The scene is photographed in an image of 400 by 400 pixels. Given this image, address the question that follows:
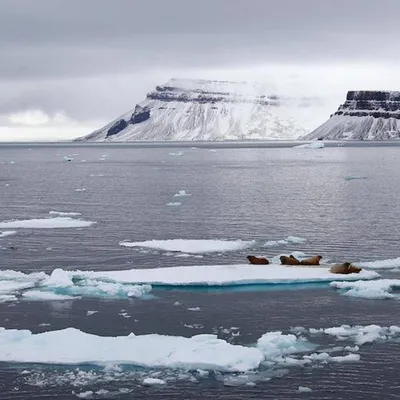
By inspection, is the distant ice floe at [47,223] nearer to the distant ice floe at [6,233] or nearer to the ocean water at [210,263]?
the ocean water at [210,263]

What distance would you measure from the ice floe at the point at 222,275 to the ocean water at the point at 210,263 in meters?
0.43

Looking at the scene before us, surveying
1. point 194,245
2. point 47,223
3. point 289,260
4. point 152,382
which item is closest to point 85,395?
point 152,382

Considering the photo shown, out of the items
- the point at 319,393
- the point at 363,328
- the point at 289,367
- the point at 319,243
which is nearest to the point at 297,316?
the point at 363,328

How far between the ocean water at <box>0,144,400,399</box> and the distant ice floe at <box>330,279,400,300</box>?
477mm

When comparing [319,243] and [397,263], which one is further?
[319,243]

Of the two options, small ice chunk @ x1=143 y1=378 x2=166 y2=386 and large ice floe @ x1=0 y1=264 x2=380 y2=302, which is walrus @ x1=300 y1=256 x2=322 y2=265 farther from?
small ice chunk @ x1=143 y1=378 x2=166 y2=386

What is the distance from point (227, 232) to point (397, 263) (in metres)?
12.3

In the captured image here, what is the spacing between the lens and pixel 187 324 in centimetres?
2355

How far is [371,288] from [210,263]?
8.06 meters

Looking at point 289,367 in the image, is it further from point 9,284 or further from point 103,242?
point 103,242

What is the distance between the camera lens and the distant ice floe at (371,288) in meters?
26.8

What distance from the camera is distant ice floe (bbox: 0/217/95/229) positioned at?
44800 millimetres

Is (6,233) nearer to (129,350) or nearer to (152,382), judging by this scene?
(129,350)

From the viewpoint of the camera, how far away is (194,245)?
123 feet
